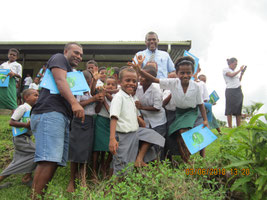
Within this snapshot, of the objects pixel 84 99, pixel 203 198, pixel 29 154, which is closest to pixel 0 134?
pixel 29 154

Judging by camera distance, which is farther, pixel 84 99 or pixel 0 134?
pixel 0 134

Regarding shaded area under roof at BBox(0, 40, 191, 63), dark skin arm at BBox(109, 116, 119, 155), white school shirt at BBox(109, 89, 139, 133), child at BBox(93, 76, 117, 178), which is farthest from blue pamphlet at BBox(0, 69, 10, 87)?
shaded area under roof at BBox(0, 40, 191, 63)

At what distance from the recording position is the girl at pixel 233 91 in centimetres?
607

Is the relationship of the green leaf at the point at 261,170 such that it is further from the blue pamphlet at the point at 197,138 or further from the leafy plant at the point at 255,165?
the blue pamphlet at the point at 197,138

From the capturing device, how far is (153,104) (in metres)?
3.06

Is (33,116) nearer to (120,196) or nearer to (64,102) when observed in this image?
(64,102)

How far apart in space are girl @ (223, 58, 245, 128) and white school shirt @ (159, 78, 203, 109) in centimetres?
368

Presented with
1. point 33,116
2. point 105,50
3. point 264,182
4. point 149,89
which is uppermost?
point 105,50

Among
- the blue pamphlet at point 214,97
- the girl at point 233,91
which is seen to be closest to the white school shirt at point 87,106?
the blue pamphlet at point 214,97

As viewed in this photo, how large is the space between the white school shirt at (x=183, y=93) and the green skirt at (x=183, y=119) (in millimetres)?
84

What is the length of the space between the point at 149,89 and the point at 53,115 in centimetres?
142

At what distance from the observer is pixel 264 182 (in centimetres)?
183

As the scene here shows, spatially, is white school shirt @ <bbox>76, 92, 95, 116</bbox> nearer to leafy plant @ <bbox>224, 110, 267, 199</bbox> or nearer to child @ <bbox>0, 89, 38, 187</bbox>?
child @ <bbox>0, 89, 38, 187</bbox>

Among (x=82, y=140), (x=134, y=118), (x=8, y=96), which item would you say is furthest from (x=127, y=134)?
(x=8, y=96)
